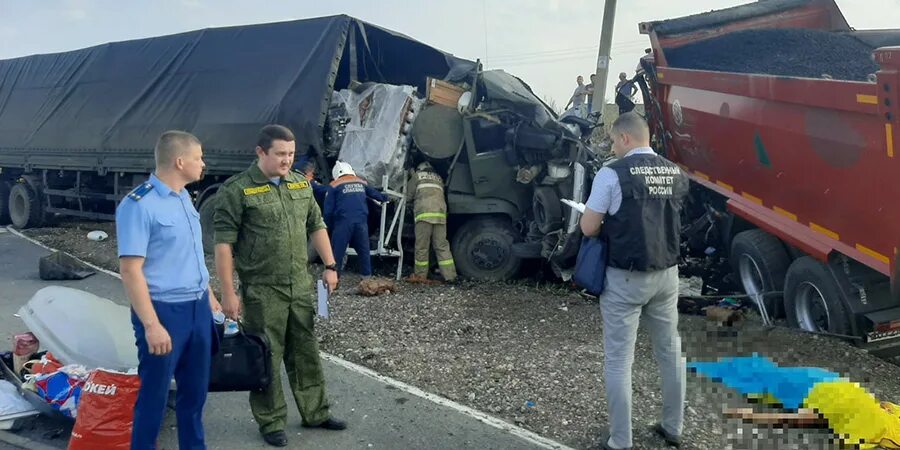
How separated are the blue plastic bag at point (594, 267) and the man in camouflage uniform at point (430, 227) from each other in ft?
14.1

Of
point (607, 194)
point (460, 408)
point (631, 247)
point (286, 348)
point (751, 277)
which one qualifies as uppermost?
point (607, 194)

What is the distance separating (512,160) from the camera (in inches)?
311

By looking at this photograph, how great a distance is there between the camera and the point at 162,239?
3.15 metres

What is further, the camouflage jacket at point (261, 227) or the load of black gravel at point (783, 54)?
the load of black gravel at point (783, 54)

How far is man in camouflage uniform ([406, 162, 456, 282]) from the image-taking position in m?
7.98

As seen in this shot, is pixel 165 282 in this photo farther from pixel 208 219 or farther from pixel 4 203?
pixel 4 203

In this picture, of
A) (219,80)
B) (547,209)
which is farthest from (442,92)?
(219,80)

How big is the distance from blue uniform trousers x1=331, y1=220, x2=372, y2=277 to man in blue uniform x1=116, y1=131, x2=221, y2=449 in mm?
4270

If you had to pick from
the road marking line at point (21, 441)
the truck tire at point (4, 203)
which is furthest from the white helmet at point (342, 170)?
the truck tire at point (4, 203)

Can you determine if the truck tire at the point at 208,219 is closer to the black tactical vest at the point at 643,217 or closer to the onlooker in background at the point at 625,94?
the onlooker in background at the point at 625,94

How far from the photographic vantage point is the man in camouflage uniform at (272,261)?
12.0 feet

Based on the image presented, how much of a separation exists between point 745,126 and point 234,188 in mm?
4465

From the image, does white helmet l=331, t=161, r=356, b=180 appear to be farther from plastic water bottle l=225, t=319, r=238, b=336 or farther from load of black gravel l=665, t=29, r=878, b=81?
plastic water bottle l=225, t=319, r=238, b=336

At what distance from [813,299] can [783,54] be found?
2581mm
